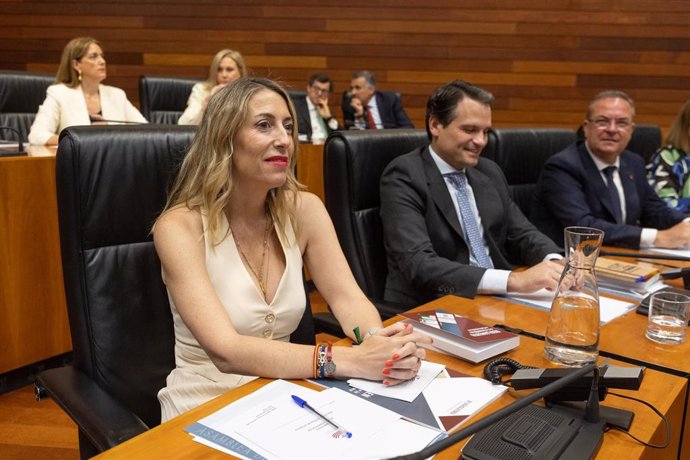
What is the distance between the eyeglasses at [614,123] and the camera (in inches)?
96.8

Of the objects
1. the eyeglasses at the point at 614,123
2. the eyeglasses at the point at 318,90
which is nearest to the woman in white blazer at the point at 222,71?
the eyeglasses at the point at 318,90

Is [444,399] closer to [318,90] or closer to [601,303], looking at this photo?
[601,303]

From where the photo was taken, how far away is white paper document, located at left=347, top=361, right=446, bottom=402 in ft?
3.40

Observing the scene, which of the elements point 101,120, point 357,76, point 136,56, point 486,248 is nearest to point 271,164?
point 486,248

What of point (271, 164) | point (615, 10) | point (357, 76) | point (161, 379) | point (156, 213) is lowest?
point (161, 379)

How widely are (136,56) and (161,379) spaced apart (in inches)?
230

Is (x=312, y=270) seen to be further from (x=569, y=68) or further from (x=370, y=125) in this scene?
(x=569, y=68)

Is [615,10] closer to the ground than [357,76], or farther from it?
farther from it

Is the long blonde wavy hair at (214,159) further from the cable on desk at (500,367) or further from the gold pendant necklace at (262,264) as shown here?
the cable on desk at (500,367)

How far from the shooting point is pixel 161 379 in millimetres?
1396

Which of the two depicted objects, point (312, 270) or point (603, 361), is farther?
point (312, 270)

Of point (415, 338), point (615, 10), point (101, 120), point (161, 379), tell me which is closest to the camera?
point (415, 338)

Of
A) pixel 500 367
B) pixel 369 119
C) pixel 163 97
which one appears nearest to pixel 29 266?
pixel 500 367

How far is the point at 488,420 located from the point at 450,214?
4.21 feet
